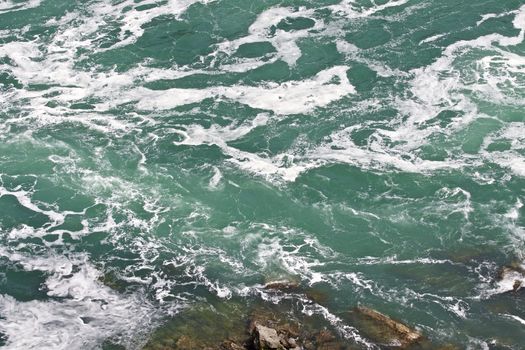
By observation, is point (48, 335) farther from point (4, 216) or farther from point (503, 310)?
point (503, 310)

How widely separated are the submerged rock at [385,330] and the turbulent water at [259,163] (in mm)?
978

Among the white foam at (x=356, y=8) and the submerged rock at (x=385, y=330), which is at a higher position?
the white foam at (x=356, y=8)

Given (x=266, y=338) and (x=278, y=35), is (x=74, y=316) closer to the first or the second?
(x=266, y=338)

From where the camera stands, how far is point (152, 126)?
69.1 meters

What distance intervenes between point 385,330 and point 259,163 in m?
24.8

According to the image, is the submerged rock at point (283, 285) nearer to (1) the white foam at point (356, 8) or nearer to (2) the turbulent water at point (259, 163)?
(2) the turbulent water at point (259, 163)

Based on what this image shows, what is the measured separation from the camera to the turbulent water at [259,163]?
159 feet

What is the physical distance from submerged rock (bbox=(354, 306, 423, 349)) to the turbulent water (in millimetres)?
978

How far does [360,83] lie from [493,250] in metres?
29.1

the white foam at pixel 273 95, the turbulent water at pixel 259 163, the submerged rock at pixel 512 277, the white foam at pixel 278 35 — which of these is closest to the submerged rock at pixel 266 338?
the turbulent water at pixel 259 163

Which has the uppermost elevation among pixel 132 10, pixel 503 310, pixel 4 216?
pixel 132 10

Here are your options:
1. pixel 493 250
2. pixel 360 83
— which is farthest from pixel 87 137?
pixel 493 250

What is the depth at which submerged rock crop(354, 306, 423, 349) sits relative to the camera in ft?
142

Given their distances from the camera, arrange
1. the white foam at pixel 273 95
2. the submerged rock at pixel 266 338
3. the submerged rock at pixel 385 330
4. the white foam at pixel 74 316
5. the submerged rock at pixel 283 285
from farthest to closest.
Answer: the white foam at pixel 273 95, the submerged rock at pixel 283 285, the white foam at pixel 74 316, the submerged rock at pixel 385 330, the submerged rock at pixel 266 338
